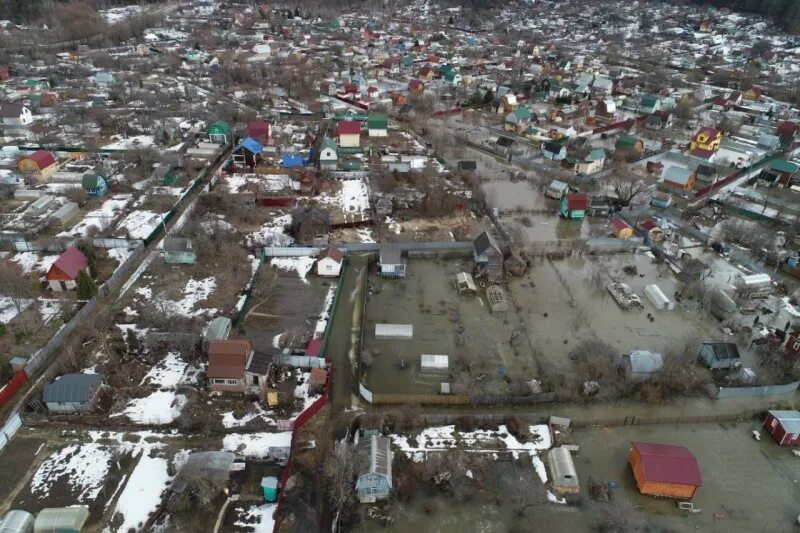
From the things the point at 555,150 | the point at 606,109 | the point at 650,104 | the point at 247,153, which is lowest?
the point at 247,153

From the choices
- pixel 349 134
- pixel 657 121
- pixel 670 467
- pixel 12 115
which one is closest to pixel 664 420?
pixel 670 467

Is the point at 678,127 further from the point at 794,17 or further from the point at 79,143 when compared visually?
the point at 794,17

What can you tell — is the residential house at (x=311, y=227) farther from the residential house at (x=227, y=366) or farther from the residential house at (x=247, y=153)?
the residential house at (x=247, y=153)

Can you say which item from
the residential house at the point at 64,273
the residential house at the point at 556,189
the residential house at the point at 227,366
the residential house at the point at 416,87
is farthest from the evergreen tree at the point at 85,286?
the residential house at the point at 416,87

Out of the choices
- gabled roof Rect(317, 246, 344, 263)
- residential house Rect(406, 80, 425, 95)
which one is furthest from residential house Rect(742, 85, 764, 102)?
gabled roof Rect(317, 246, 344, 263)

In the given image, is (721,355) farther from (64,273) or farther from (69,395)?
(64,273)
